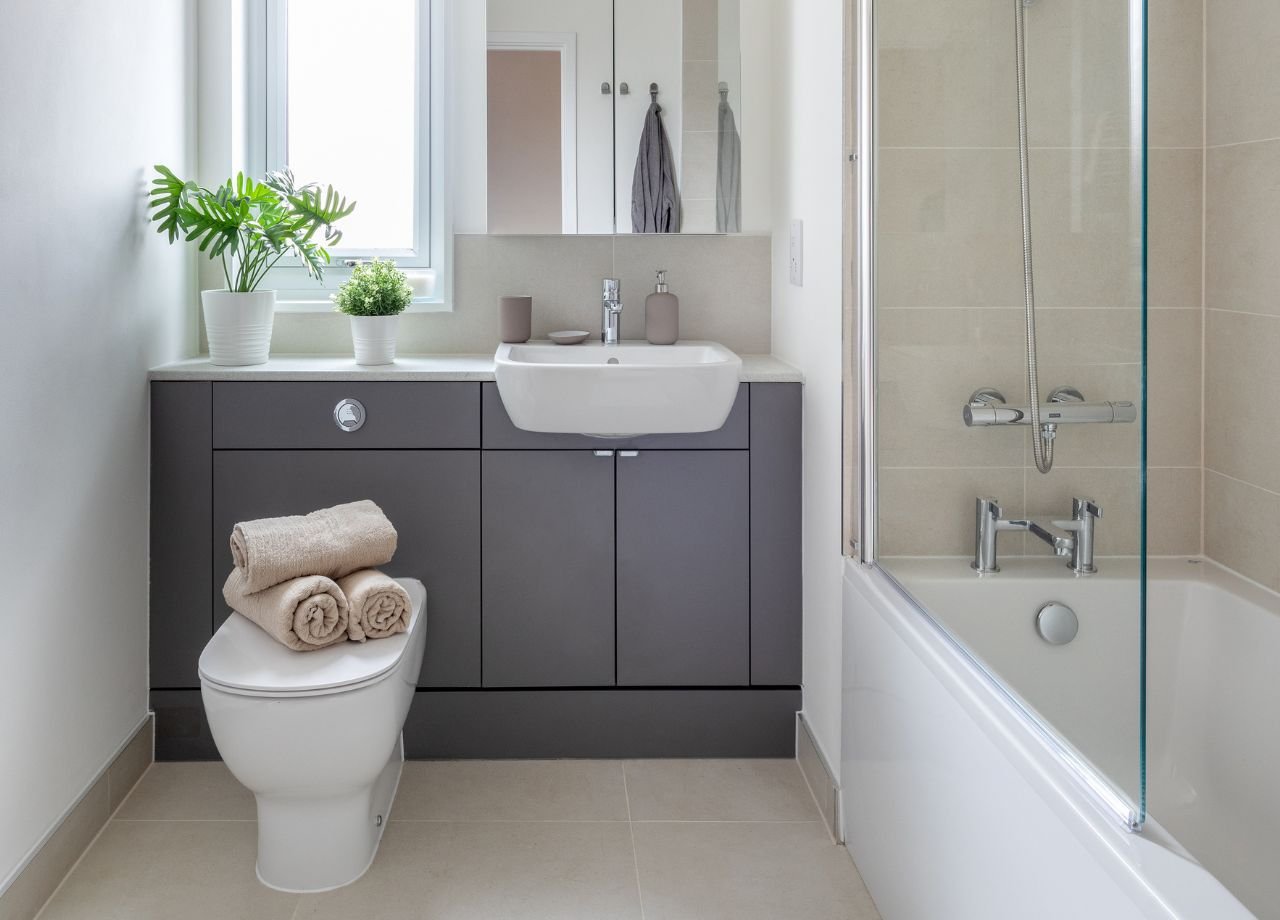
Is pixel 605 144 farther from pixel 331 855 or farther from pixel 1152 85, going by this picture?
pixel 331 855

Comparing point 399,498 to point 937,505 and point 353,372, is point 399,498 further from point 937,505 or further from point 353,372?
point 937,505

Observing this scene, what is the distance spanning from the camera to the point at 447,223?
297cm

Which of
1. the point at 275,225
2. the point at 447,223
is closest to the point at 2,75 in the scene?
the point at 275,225

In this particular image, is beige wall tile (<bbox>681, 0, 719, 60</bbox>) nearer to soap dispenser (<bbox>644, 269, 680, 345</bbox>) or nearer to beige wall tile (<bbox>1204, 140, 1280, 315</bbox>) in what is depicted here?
soap dispenser (<bbox>644, 269, 680, 345</bbox>)

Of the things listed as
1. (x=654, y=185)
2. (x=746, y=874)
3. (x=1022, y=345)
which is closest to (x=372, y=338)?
(x=654, y=185)

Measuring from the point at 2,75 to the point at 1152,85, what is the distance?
5.83 feet

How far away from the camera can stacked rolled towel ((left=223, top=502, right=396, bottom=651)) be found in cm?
202

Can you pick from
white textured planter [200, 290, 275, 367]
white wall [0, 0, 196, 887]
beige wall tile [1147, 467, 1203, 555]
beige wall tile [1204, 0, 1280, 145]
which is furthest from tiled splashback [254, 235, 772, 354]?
beige wall tile [1147, 467, 1203, 555]

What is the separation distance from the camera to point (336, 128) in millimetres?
3016

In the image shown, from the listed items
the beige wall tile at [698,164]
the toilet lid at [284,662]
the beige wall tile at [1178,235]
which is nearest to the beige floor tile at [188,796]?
the toilet lid at [284,662]

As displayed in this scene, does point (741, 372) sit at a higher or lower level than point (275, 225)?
lower

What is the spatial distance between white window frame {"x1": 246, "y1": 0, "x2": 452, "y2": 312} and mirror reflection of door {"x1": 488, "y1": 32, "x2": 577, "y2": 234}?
0.15 meters

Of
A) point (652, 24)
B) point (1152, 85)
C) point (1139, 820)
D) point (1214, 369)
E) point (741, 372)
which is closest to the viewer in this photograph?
point (1139, 820)

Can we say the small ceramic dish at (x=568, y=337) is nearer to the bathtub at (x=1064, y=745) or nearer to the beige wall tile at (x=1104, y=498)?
the bathtub at (x=1064, y=745)
